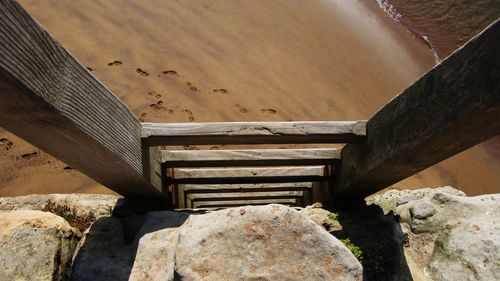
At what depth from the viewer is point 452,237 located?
3.38 metres

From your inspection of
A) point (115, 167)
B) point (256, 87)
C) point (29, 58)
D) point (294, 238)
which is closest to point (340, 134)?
point (294, 238)

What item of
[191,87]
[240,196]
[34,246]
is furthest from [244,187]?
[34,246]

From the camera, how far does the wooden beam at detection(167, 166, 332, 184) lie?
14.4ft

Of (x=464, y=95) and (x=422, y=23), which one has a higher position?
(x=422, y=23)

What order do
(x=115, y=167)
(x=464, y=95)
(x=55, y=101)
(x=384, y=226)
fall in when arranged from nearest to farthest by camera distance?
(x=55, y=101) → (x=464, y=95) → (x=115, y=167) → (x=384, y=226)

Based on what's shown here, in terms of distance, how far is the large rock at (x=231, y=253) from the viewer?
2.69m

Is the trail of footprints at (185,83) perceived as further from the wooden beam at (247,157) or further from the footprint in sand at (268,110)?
the wooden beam at (247,157)

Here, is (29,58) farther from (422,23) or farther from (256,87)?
(422,23)

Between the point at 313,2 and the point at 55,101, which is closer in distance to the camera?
the point at 55,101

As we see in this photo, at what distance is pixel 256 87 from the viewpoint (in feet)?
25.0

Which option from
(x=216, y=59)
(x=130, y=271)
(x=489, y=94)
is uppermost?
(x=216, y=59)

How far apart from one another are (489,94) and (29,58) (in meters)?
1.91

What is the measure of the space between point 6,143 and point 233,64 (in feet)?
13.9

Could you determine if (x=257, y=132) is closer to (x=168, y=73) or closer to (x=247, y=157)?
(x=247, y=157)
